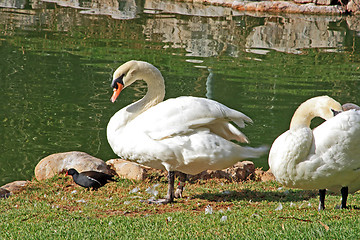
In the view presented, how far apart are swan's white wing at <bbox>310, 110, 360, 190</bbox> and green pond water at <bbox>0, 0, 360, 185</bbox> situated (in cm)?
→ 478

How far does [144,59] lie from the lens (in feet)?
55.0

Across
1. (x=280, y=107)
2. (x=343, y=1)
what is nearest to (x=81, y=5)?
(x=343, y=1)

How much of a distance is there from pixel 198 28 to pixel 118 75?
15585 mm

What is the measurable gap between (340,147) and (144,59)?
11.8 m

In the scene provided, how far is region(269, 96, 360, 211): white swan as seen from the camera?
5391 millimetres

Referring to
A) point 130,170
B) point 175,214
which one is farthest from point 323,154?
point 130,170

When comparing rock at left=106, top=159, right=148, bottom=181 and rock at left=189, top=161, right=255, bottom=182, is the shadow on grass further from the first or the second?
rock at left=106, top=159, right=148, bottom=181

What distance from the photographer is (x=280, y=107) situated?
1295 cm

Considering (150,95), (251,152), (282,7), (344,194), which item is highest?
(282,7)

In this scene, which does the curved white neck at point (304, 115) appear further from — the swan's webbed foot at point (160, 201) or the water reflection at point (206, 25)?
the water reflection at point (206, 25)

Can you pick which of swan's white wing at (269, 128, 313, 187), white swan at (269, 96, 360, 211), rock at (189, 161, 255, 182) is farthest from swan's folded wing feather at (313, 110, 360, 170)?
rock at (189, 161, 255, 182)

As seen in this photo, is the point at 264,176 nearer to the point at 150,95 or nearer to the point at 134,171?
the point at 134,171

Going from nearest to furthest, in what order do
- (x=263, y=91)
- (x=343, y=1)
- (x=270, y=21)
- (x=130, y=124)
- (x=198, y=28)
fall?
(x=130, y=124) < (x=263, y=91) < (x=198, y=28) < (x=270, y=21) < (x=343, y=1)

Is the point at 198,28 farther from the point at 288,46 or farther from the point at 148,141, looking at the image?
the point at 148,141
